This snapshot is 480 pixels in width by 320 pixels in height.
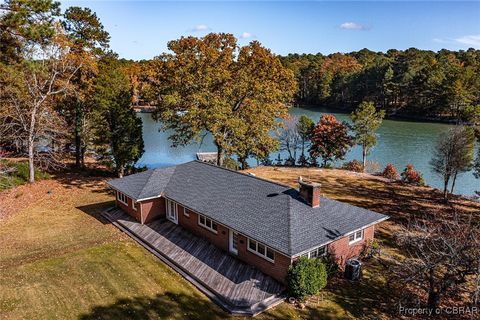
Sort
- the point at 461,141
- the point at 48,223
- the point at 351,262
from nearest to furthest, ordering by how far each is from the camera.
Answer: the point at 351,262
the point at 48,223
the point at 461,141

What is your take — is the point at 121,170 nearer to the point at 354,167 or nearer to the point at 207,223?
the point at 207,223

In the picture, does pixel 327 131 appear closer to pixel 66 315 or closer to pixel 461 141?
pixel 461 141

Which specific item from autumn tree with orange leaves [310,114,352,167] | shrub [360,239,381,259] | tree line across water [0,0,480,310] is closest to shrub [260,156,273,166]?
autumn tree with orange leaves [310,114,352,167]

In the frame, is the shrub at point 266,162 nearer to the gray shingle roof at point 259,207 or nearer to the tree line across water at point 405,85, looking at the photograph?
the gray shingle roof at point 259,207

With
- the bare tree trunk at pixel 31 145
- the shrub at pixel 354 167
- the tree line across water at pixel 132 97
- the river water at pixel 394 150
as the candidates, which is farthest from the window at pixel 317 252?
the shrub at pixel 354 167

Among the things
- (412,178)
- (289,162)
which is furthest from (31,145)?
(412,178)

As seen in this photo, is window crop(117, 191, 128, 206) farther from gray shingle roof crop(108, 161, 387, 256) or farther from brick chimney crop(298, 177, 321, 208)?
brick chimney crop(298, 177, 321, 208)

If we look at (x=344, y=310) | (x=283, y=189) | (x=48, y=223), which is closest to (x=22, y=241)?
(x=48, y=223)
